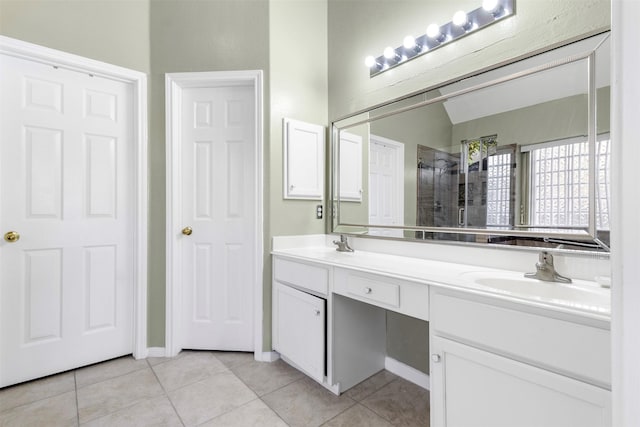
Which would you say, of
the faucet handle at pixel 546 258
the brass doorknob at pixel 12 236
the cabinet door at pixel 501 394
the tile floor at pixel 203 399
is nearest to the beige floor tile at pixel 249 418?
the tile floor at pixel 203 399

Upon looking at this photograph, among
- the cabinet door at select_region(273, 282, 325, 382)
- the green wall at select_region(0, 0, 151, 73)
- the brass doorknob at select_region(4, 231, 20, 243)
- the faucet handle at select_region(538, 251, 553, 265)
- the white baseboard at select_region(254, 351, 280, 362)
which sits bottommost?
the white baseboard at select_region(254, 351, 280, 362)

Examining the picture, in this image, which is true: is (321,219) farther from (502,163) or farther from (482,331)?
(482,331)

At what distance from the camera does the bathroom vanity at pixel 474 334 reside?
0.89 meters

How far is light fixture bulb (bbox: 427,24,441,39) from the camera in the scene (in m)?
1.70

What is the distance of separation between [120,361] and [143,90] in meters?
1.89

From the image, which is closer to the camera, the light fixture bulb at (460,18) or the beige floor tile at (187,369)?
the light fixture bulb at (460,18)

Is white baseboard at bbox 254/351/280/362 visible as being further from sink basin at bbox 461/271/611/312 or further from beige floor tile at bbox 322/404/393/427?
sink basin at bbox 461/271/611/312

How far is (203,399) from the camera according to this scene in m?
1.70

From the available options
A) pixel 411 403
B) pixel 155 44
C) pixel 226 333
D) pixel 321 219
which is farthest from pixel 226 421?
pixel 155 44

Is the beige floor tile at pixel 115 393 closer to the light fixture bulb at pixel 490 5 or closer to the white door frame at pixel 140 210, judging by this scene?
the white door frame at pixel 140 210

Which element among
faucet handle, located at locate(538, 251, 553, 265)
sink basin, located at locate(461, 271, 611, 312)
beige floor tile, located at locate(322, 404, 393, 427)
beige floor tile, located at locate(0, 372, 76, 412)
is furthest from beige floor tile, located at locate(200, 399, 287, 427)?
faucet handle, located at locate(538, 251, 553, 265)

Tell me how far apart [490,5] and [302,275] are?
173 centimetres

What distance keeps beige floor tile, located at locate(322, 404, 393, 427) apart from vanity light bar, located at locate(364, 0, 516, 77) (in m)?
2.02

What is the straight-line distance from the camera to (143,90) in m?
2.15
